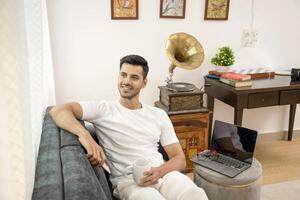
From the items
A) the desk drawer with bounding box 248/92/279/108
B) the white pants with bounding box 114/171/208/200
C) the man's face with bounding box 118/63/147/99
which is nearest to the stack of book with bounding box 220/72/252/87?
the desk drawer with bounding box 248/92/279/108

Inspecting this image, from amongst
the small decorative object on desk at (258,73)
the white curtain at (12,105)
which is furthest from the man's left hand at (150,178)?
the small decorative object on desk at (258,73)

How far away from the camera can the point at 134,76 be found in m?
1.66

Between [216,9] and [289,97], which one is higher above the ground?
[216,9]

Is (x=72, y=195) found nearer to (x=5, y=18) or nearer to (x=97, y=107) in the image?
(x=5, y=18)

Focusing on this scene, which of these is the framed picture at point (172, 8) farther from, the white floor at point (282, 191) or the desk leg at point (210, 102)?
the white floor at point (282, 191)

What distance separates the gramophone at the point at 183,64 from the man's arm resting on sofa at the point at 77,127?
100 cm

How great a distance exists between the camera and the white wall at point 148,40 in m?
2.43

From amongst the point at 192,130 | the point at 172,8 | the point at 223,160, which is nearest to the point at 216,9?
the point at 172,8

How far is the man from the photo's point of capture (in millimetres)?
1384

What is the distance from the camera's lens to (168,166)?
155cm

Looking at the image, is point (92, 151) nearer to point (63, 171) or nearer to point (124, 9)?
point (63, 171)

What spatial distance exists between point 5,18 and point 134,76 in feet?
3.38

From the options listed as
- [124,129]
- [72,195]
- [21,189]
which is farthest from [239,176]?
[21,189]

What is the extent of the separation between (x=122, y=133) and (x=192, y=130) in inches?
39.1
